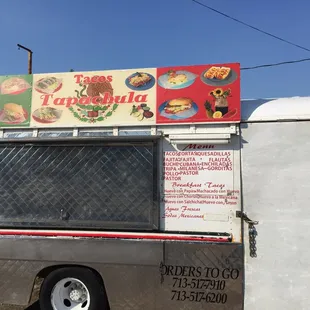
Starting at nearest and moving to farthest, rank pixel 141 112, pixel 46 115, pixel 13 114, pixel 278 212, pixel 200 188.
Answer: pixel 278 212, pixel 200 188, pixel 141 112, pixel 46 115, pixel 13 114

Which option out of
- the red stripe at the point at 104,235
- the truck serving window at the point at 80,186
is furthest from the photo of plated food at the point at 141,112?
the red stripe at the point at 104,235

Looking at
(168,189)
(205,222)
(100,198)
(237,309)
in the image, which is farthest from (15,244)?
(237,309)

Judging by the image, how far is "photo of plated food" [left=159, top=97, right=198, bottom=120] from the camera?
4.33 m

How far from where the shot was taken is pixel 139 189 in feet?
14.3

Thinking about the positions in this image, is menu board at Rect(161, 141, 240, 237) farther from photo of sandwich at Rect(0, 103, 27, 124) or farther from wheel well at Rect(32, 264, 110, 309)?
photo of sandwich at Rect(0, 103, 27, 124)

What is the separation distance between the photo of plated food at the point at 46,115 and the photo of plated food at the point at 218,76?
76.6 inches

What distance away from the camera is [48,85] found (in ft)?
15.5

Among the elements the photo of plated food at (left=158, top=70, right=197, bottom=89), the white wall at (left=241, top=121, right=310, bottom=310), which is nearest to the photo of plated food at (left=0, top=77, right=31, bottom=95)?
the photo of plated food at (left=158, top=70, right=197, bottom=89)

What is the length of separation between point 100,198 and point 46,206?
0.73 metres

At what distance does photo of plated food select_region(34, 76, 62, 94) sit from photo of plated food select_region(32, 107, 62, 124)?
0.82 ft

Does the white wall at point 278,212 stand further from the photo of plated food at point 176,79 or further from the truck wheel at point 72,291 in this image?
the truck wheel at point 72,291

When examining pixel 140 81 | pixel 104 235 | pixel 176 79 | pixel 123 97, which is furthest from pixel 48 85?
pixel 104 235

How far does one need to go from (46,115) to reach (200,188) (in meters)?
2.23

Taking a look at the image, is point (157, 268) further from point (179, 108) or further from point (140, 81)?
point (140, 81)
